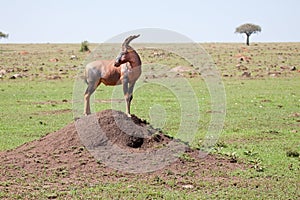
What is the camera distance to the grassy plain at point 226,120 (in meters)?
7.70

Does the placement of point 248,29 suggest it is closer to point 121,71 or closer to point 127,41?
point 121,71

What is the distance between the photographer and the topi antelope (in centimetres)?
920

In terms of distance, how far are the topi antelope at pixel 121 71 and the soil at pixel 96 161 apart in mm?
489

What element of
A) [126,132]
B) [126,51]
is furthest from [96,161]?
[126,51]

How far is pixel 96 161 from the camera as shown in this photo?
8648 millimetres

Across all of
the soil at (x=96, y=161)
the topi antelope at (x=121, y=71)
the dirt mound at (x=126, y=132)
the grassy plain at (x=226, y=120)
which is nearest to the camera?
the grassy plain at (x=226, y=120)

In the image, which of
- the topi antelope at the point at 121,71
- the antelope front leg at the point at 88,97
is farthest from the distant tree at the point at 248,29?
the antelope front leg at the point at 88,97

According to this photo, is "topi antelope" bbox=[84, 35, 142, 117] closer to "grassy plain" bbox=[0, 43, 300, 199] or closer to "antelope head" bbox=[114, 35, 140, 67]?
"antelope head" bbox=[114, 35, 140, 67]

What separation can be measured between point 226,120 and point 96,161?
7078 mm

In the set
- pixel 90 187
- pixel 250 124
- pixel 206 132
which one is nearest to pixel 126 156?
pixel 90 187

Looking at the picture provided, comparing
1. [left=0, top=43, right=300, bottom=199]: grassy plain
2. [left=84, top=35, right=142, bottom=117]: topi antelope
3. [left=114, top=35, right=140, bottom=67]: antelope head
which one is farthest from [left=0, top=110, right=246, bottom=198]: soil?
[left=114, top=35, right=140, bottom=67]: antelope head

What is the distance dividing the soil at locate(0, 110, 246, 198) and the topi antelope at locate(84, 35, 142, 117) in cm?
49

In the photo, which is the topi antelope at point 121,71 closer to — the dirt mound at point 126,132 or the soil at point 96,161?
the dirt mound at point 126,132

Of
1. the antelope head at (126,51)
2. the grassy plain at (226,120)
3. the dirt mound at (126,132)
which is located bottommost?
the grassy plain at (226,120)
